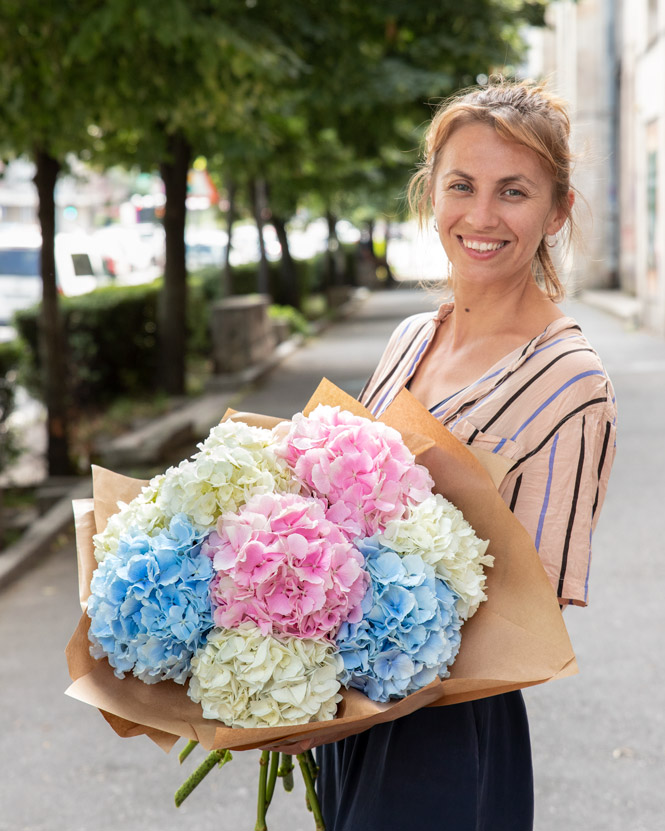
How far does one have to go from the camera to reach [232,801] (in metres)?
4.02

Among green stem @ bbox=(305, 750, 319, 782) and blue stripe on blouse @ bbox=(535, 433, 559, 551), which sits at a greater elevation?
blue stripe on blouse @ bbox=(535, 433, 559, 551)

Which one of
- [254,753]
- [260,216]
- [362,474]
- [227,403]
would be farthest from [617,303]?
[362,474]

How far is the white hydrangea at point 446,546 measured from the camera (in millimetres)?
1755

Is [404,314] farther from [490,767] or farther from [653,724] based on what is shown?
[490,767]

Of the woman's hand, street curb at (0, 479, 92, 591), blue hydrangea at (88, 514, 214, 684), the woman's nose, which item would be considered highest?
the woman's nose

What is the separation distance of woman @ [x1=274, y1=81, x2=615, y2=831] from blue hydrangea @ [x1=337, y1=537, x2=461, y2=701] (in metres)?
0.24

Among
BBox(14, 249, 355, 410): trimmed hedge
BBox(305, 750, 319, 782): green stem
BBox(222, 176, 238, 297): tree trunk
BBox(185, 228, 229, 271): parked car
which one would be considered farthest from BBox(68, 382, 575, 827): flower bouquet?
BBox(185, 228, 229, 271): parked car

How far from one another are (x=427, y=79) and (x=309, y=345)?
9.37m

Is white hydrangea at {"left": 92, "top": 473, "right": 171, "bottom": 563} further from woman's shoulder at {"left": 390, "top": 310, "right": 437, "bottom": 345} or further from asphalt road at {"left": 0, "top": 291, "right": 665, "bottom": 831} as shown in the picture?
asphalt road at {"left": 0, "top": 291, "right": 665, "bottom": 831}

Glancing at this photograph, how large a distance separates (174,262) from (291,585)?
11146 millimetres

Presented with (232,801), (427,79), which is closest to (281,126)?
(427,79)

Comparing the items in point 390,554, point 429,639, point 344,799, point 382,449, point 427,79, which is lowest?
point 344,799

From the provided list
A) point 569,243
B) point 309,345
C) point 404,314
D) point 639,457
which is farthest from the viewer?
point 404,314

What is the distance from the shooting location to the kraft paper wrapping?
1.69m
